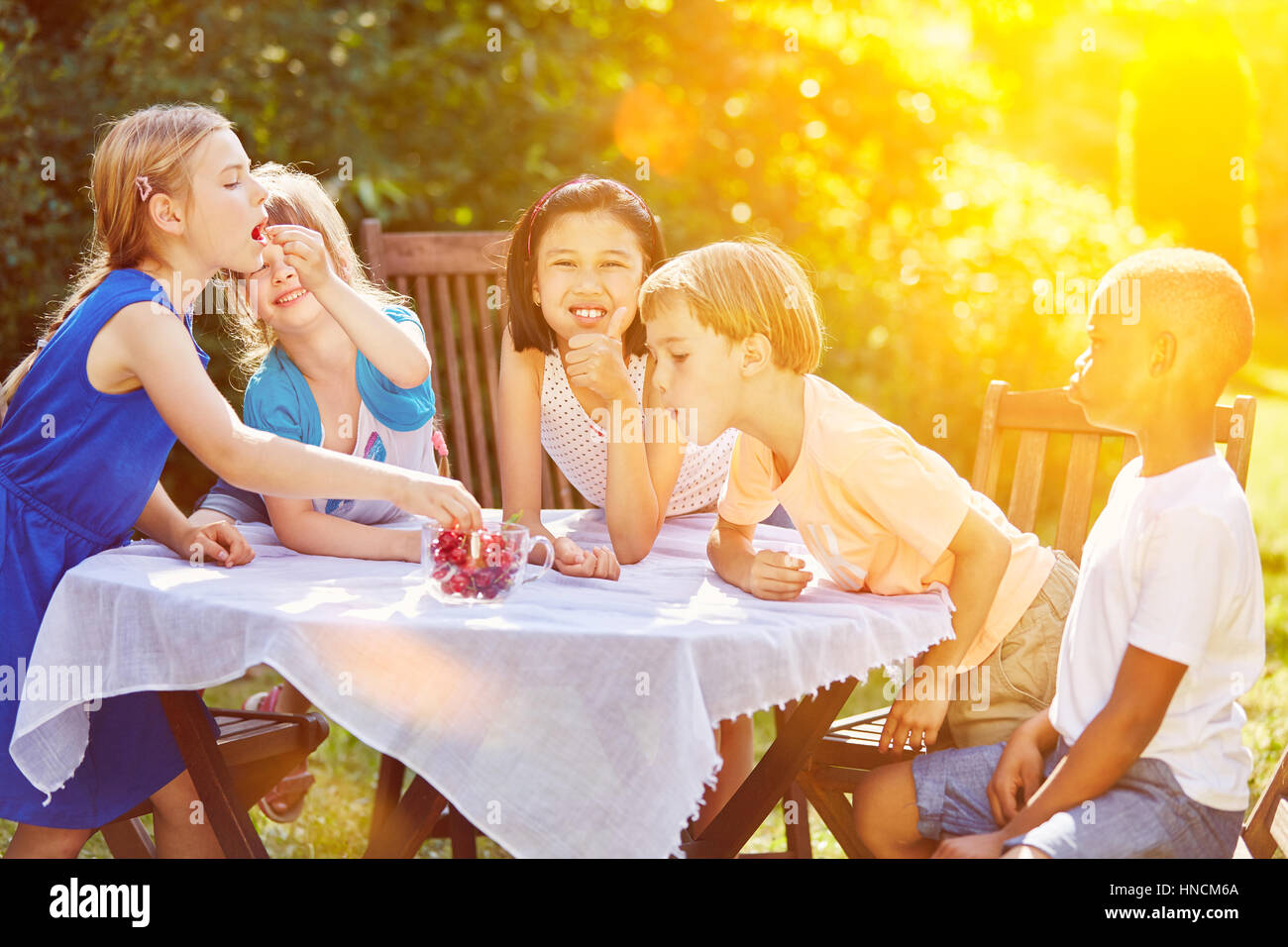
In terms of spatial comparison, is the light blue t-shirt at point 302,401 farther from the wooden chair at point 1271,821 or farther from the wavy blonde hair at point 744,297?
the wooden chair at point 1271,821

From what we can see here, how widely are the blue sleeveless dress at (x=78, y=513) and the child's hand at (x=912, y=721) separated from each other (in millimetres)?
1472

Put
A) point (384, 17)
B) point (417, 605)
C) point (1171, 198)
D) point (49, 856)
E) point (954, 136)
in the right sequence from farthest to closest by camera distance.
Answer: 1. point (1171, 198)
2. point (954, 136)
3. point (384, 17)
4. point (49, 856)
5. point (417, 605)

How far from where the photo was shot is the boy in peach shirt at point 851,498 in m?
2.30

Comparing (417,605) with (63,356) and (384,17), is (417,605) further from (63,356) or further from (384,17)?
(384,17)

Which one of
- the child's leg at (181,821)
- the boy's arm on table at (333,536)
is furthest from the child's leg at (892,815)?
the child's leg at (181,821)

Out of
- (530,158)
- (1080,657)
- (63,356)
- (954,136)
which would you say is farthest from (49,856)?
(954,136)

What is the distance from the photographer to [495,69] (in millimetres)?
5812

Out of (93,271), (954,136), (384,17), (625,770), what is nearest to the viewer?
(625,770)

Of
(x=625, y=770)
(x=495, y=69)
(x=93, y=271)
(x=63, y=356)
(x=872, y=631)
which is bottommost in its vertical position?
(x=625, y=770)

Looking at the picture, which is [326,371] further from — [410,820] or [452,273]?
[452,273]

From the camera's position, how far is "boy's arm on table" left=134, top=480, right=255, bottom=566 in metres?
2.44

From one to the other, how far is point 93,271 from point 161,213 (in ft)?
0.85

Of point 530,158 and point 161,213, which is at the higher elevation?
point 530,158

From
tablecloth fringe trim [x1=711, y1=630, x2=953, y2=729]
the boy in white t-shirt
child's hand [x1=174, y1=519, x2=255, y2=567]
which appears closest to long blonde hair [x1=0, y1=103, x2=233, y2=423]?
child's hand [x1=174, y1=519, x2=255, y2=567]
